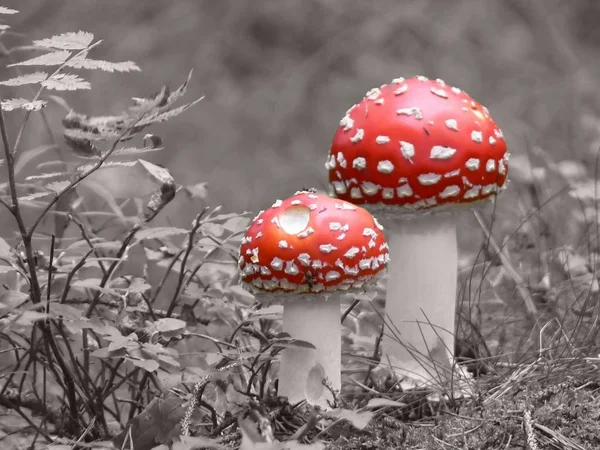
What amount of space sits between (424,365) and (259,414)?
894 millimetres

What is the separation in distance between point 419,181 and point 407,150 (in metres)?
0.10

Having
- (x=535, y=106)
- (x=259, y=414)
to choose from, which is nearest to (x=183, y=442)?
(x=259, y=414)

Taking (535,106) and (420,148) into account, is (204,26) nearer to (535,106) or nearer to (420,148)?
(535,106)

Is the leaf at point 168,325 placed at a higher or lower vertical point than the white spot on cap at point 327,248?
lower

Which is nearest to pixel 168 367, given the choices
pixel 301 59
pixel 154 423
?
pixel 154 423

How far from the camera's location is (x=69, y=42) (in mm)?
1896

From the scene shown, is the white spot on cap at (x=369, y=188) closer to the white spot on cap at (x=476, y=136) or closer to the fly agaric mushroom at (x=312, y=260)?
the fly agaric mushroom at (x=312, y=260)

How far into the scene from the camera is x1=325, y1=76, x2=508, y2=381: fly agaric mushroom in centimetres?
249

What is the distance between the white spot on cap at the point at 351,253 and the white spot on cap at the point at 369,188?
0.31m

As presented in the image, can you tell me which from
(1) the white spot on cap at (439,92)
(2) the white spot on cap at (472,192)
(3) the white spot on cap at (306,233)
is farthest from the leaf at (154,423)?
(1) the white spot on cap at (439,92)

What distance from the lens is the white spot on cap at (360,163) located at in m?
2.52

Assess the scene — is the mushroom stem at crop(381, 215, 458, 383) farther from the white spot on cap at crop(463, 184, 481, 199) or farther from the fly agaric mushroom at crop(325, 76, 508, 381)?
the white spot on cap at crop(463, 184, 481, 199)

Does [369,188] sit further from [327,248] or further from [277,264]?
[277,264]

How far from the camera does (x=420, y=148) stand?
248cm
